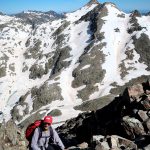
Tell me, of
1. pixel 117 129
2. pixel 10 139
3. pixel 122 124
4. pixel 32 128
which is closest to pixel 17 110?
pixel 117 129

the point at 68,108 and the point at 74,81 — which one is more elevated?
the point at 74,81

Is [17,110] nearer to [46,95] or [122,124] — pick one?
[46,95]

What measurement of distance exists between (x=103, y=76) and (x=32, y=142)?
174 m

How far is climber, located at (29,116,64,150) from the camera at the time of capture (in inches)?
597

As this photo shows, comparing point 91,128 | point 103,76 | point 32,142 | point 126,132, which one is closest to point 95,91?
point 103,76

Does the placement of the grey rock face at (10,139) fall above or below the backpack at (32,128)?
below

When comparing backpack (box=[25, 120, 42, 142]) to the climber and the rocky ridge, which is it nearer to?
the climber

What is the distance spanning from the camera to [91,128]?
47.8 m

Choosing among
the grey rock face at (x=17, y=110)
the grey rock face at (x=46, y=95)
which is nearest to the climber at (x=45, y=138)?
the grey rock face at (x=17, y=110)

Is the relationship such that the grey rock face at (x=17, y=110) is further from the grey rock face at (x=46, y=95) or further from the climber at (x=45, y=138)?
the climber at (x=45, y=138)

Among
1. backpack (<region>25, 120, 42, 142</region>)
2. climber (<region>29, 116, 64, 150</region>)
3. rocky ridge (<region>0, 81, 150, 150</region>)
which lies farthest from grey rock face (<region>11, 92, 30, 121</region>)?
climber (<region>29, 116, 64, 150</region>)

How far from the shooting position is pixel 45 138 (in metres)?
15.6

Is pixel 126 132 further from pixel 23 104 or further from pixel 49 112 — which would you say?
pixel 23 104

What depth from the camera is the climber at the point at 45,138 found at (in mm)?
15159
